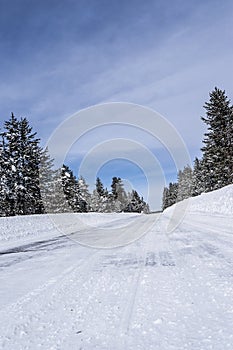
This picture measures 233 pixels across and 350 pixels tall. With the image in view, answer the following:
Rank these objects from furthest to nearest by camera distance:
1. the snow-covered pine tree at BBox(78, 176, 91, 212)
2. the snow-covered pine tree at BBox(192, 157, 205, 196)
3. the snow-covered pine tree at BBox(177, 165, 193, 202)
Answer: the snow-covered pine tree at BBox(177, 165, 193, 202) → the snow-covered pine tree at BBox(192, 157, 205, 196) → the snow-covered pine tree at BBox(78, 176, 91, 212)

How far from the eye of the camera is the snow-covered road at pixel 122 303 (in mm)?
2449

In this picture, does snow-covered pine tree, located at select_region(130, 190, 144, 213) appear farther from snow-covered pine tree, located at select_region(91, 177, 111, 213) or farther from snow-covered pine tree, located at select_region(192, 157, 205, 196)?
snow-covered pine tree, located at select_region(192, 157, 205, 196)

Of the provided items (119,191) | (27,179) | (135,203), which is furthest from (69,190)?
(135,203)

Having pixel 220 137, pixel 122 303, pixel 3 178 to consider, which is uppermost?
pixel 220 137

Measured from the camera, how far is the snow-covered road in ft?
8.04

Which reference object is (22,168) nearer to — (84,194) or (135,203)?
(84,194)

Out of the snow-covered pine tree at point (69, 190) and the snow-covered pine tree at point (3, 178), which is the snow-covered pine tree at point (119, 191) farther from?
the snow-covered pine tree at point (3, 178)

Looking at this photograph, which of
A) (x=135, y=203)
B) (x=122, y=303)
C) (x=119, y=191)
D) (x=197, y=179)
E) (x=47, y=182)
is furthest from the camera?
(x=135, y=203)

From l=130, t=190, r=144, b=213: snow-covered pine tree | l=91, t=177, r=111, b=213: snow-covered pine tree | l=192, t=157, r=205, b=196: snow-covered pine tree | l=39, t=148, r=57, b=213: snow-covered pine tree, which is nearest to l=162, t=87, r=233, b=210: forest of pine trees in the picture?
l=39, t=148, r=57, b=213: snow-covered pine tree

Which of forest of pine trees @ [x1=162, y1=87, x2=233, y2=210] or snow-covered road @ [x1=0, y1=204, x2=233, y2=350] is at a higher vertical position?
forest of pine trees @ [x1=162, y1=87, x2=233, y2=210]

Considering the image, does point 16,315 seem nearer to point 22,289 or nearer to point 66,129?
point 22,289

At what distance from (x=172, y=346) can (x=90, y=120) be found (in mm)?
12027

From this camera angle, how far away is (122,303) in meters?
3.31

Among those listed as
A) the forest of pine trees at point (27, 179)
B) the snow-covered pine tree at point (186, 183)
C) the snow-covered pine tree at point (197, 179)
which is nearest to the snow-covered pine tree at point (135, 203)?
the snow-covered pine tree at point (186, 183)
